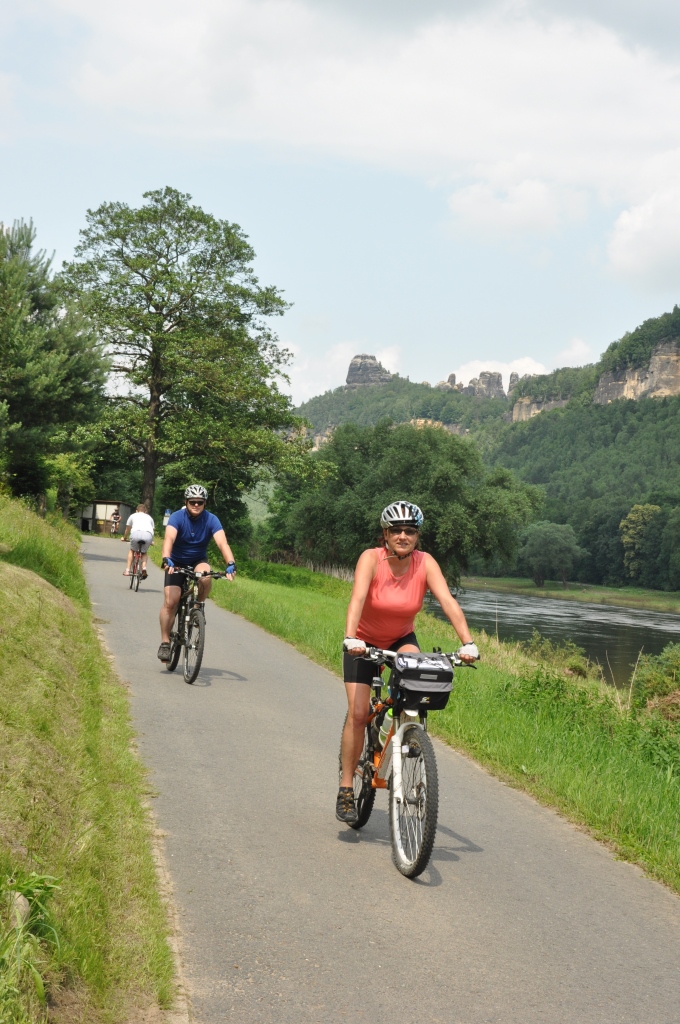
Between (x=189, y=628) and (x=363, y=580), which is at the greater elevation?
(x=363, y=580)

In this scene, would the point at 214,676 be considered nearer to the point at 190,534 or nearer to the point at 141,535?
the point at 190,534

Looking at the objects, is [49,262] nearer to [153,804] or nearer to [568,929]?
[153,804]

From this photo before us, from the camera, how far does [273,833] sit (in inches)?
220

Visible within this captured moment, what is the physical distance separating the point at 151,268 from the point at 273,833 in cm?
3998

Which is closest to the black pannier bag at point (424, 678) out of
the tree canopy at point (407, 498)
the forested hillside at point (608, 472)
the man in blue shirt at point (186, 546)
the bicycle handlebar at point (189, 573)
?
the man in blue shirt at point (186, 546)

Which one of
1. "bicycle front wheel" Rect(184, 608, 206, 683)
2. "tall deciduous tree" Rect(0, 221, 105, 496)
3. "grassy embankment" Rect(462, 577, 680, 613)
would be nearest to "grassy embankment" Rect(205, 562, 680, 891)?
"bicycle front wheel" Rect(184, 608, 206, 683)

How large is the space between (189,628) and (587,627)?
4838cm

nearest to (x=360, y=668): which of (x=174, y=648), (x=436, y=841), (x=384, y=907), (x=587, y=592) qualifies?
(x=436, y=841)

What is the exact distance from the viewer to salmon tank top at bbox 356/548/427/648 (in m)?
5.54

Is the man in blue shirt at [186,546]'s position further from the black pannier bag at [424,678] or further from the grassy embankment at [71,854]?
the black pannier bag at [424,678]

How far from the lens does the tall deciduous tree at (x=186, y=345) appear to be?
40.3 m

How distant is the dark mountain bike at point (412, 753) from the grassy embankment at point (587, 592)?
86838mm

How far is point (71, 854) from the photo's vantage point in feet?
14.6

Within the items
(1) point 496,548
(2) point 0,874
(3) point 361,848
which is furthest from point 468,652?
(1) point 496,548
